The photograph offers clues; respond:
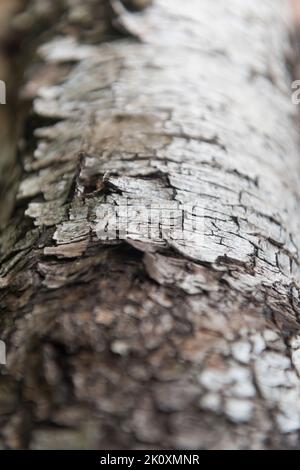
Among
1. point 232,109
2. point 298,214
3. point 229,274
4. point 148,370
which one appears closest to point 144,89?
point 232,109

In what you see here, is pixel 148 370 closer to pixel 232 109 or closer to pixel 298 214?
pixel 298 214

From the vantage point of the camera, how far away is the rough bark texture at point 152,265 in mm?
615

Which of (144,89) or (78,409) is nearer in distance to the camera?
(78,409)

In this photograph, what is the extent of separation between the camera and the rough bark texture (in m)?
0.61

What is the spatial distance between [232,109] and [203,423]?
0.59 meters

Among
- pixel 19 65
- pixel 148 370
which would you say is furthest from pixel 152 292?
pixel 19 65

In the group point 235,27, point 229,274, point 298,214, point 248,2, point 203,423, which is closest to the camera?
point 203,423

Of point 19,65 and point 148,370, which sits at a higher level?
point 19,65

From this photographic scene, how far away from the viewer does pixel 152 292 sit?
2.20 feet

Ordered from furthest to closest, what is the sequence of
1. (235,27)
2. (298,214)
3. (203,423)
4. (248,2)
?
(248,2)
(235,27)
(298,214)
(203,423)

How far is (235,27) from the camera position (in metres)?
1.27

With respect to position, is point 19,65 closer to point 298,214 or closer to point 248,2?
point 248,2

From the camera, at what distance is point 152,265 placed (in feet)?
2.26
